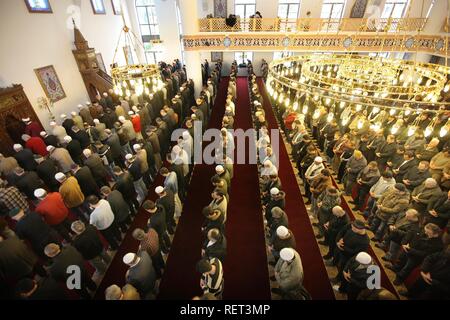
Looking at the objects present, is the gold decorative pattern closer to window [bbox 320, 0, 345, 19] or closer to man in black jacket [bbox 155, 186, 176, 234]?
window [bbox 320, 0, 345, 19]

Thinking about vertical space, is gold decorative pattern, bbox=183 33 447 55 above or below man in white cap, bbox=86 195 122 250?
above

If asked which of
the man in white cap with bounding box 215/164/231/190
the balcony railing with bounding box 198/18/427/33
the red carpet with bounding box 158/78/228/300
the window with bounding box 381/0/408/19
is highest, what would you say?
the window with bounding box 381/0/408/19

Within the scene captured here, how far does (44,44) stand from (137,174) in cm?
811

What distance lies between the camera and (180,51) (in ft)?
55.6

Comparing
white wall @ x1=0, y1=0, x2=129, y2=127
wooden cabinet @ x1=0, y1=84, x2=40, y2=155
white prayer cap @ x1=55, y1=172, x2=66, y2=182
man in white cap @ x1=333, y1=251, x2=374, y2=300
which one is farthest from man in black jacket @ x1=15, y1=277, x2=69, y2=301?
white wall @ x1=0, y1=0, x2=129, y2=127

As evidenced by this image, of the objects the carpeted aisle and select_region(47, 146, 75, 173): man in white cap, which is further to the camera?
select_region(47, 146, 75, 173): man in white cap

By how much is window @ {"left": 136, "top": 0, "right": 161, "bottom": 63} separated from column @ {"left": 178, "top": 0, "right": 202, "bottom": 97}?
5.99m

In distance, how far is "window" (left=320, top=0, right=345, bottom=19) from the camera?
14.3m

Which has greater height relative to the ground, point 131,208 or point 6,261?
point 6,261

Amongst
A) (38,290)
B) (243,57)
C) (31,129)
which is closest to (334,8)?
(243,57)

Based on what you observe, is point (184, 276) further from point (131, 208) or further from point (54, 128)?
point (54, 128)

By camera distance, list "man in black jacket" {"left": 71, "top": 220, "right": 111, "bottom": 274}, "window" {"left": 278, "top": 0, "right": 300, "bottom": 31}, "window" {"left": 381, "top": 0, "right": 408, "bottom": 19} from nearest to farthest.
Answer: "man in black jacket" {"left": 71, "top": 220, "right": 111, "bottom": 274} → "window" {"left": 381, "top": 0, "right": 408, "bottom": 19} → "window" {"left": 278, "top": 0, "right": 300, "bottom": 31}
